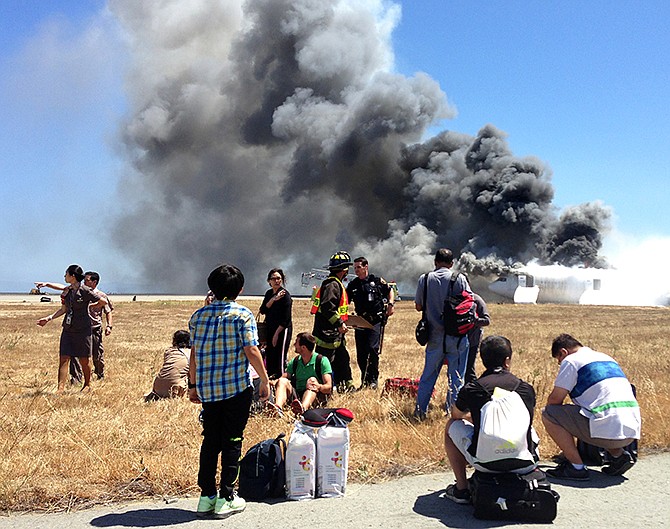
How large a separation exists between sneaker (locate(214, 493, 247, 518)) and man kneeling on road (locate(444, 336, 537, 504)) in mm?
1390

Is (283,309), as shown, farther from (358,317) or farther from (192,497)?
(192,497)

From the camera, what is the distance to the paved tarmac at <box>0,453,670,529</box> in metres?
3.97

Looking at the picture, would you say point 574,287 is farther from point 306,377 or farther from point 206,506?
point 206,506

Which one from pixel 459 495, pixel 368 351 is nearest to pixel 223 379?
pixel 459 495

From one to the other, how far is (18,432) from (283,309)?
3.08 metres

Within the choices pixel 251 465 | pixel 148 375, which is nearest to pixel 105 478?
pixel 251 465

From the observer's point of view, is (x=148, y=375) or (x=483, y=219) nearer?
(x=148, y=375)

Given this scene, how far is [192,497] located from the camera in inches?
178

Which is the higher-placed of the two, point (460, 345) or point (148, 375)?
point (460, 345)

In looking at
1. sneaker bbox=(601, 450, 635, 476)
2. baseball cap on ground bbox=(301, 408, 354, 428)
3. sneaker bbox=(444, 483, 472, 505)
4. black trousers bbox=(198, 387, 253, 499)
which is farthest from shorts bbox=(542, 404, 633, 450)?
black trousers bbox=(198, 387, 253, 499)

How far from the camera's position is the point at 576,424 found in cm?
495

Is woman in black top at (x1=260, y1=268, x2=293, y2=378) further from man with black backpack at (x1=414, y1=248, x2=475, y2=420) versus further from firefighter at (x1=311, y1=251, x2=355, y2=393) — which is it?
man with black backpack at (x1=414, y1=248, x2=475, y2=420)

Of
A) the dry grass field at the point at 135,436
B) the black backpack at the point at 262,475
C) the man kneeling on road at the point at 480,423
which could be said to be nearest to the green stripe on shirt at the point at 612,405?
the man kneeling on road at the point at 480,423

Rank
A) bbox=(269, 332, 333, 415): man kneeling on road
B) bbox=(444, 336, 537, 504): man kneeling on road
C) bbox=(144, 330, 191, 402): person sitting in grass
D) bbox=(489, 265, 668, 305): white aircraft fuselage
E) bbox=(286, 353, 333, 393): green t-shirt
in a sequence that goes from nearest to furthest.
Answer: bbox=(444, 336, 537, 504): man kneeling on road, bbox=(269, 332, 333, 415): man kneeling on road, bbox=(286, 353, 333, 393): green t-shirt, bbox=(144, 330, 191, 402): person sitting in grass, bbox=(489, 265, 668, 305): white aircraft fuselage
